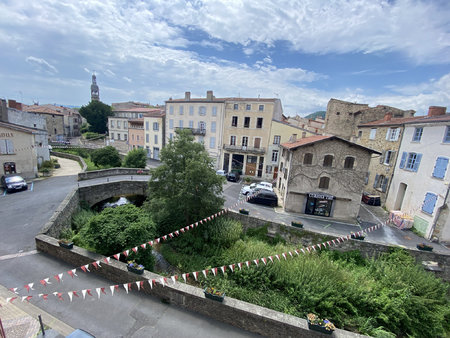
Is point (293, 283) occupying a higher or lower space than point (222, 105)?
lower

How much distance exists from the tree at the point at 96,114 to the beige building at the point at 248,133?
4308 centimetres

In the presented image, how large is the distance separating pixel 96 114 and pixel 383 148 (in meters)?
63.2

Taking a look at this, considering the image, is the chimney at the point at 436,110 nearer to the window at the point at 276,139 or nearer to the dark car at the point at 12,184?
the window at the point at 276,139

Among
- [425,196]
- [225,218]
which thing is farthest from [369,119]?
[225,218]

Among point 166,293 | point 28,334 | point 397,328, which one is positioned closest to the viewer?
point 28,334

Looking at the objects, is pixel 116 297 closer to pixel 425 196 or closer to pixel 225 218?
pixel 225 218

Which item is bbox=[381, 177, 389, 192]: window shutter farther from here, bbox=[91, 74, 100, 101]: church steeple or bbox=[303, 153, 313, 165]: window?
bbox=[91, 74, 100, 101]: church steeple

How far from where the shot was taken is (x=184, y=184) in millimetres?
14680

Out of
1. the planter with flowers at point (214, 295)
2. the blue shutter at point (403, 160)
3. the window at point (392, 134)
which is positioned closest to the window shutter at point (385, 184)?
the blue shutter at point (403, 160)

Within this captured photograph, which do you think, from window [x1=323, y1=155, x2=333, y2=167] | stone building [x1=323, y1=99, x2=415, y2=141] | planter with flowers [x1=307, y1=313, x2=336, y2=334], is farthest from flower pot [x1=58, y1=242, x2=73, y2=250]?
stone building [x1=323, y1=99, x2=415, y2=141]

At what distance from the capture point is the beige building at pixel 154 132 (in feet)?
122

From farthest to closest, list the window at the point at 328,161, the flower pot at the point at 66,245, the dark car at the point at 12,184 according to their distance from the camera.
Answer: the window at the point at 328,161
the dark car at the point at 12,184
the flower pot at the point at 66,245

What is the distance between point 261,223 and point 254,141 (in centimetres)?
1615

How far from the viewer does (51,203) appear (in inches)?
634
